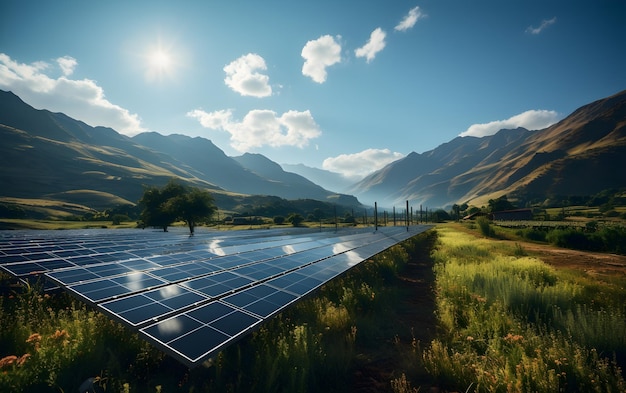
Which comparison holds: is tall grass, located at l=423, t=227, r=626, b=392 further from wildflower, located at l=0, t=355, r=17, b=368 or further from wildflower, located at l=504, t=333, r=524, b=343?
wildflower, located at l=0, t=355, r=17, b=368

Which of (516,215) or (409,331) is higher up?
(516,215)

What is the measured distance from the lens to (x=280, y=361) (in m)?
7.53

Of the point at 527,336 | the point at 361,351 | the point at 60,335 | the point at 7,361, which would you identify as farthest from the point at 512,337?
the point at 7,361

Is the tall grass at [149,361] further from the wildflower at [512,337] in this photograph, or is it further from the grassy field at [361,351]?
the wildflower at [512,337]

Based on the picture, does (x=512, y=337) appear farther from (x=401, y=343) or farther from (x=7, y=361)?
(x=7, y=361)

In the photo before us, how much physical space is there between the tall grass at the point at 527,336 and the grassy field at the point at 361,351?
1.6 inches

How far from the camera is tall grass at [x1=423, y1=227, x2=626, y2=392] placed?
6.59 m

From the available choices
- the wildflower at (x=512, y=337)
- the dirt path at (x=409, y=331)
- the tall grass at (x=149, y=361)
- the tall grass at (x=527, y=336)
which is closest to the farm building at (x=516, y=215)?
the dirt path at (x=409, y=331)

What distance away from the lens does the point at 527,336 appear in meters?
8.68

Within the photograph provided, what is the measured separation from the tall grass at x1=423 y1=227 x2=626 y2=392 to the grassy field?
0.13 feet

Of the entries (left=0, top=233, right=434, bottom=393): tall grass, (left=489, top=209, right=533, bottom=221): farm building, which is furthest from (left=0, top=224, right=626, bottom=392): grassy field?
(left=489, top=209, right=533, bottom=221): farm building

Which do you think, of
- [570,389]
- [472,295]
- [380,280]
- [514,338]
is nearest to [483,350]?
[514,338]

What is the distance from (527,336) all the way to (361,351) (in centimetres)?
544

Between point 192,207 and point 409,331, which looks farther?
point 192,207
